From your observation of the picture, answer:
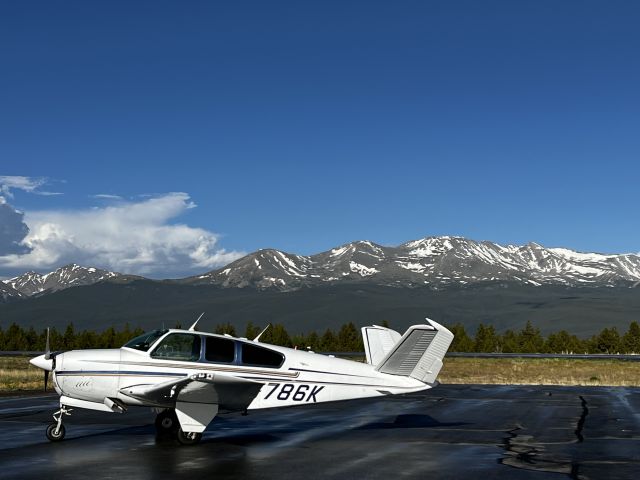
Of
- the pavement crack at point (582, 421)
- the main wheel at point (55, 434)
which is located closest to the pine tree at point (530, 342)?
the pavement crack at point (582, 421)

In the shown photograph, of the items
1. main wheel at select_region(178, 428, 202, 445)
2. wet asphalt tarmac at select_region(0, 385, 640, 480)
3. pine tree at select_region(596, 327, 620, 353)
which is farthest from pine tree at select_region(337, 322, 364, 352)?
main wheel at select_region(178, 428, 202, 445)

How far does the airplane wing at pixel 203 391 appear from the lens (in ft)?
50.0

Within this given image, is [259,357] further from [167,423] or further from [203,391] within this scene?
[167,423]

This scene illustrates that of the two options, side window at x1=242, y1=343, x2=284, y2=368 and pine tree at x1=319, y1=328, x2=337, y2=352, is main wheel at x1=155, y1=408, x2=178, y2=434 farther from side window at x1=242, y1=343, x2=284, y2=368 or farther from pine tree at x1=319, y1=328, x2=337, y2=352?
pine tree at x1=319, y1=328, x2=337, y2=352

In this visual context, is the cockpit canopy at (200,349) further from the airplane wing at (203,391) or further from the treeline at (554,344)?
the treeline at (554,344)

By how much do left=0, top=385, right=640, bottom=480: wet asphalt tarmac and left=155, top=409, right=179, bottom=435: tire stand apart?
0.39 meters

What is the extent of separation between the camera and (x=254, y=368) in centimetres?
1688

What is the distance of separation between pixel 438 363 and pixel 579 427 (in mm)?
5011

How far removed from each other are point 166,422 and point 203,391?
2.50 meters

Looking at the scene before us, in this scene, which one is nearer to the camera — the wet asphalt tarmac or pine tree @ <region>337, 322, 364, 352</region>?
the wet asphalt tarmac

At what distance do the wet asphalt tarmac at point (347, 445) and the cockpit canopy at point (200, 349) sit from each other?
5.64ft

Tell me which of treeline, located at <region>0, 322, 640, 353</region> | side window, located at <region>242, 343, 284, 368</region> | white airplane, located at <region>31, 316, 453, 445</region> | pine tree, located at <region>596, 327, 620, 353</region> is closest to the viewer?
white airplane, located at <region>31, 316, 453, 445</region>

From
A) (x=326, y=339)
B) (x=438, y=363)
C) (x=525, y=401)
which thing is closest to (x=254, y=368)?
(x=438, y=363)

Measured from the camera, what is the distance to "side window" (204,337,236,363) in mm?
16719
